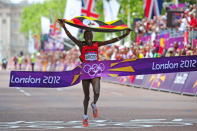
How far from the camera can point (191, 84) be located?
87.9 feet

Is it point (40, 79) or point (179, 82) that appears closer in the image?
point (40, 79)

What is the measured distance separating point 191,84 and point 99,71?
11.5 m

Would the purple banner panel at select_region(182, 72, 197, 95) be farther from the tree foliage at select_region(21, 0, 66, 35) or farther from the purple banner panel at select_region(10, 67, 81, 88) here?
the tree foliage at select_region(21, 0, 66, 35)

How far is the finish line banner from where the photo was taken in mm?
15664

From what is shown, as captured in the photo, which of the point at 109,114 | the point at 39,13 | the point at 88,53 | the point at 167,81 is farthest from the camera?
the point at 39,13

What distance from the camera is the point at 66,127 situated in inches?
605

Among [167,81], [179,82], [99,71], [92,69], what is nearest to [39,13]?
[167,81]

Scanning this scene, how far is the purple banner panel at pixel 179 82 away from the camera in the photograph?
27.5 meters

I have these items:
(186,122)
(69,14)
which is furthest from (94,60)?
(69,14)

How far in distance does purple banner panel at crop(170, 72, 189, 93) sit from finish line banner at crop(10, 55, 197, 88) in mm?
9727

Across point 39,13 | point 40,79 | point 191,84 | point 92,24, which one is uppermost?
point 39,13

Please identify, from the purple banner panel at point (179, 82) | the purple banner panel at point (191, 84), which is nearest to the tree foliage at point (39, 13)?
the purple banner panel at point (179, 82)

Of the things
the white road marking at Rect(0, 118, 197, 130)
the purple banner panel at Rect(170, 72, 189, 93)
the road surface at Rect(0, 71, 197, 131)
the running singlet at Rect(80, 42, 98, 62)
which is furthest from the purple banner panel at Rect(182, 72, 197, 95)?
the running singlet at Rect(80, 42, 98, 62)

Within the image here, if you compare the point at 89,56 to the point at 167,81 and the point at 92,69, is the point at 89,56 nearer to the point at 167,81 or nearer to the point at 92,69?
the point at 92,69
